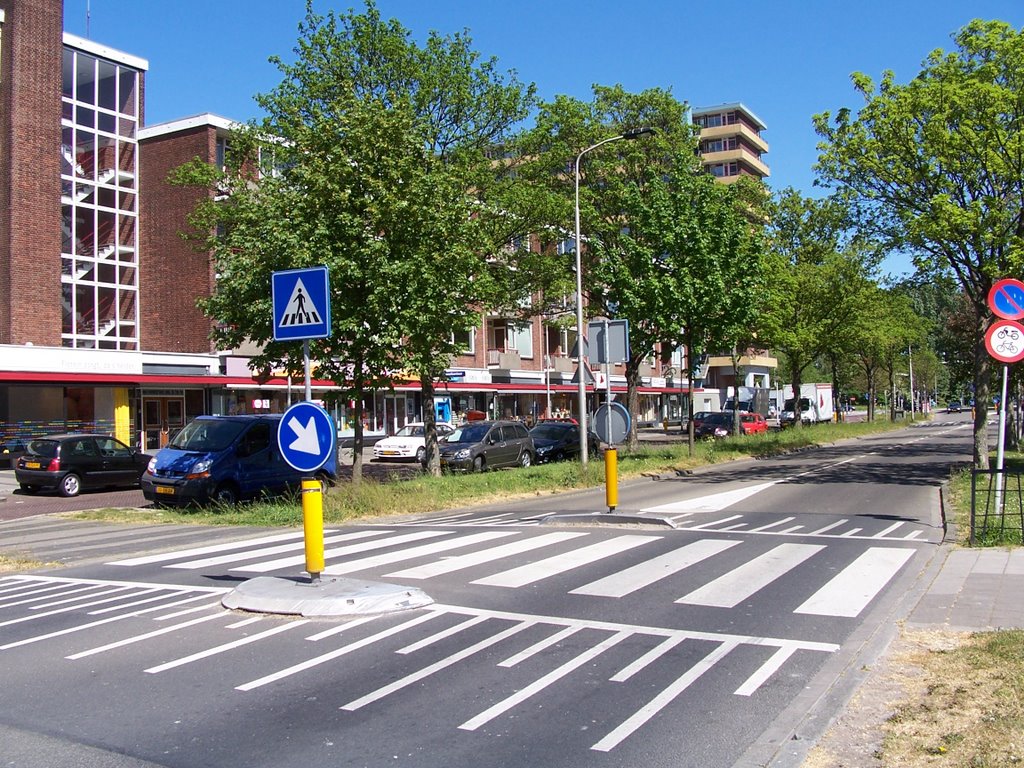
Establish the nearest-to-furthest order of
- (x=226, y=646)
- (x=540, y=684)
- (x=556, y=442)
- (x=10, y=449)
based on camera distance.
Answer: (x=540, y=684), (x=226, y=646), (x=10, y=449), (x=556, y=442)

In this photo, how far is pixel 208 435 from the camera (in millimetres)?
17516

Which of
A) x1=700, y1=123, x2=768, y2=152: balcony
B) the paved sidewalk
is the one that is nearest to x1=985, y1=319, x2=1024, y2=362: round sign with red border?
the paved sidewalk

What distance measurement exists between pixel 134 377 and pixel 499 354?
920 inches

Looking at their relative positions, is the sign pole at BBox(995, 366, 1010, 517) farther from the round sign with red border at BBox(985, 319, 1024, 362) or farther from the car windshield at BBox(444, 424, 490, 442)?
the car windshield at BBox(444, 424, 490, 442)

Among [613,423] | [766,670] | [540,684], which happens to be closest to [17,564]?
[540,684]

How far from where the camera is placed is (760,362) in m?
88.8

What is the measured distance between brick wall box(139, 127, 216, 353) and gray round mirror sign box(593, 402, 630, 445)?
2991 centimetres

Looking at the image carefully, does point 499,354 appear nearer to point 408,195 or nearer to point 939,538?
point 408,195

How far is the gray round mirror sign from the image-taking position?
14.2 metres

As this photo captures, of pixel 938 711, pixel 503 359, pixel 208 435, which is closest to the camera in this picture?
pixel 938 711

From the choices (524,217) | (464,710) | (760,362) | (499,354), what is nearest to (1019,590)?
(464,710)

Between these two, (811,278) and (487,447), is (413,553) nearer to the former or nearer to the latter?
(487,447)

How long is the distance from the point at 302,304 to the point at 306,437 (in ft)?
4.17

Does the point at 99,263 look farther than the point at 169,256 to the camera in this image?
No
